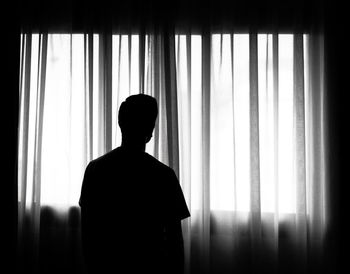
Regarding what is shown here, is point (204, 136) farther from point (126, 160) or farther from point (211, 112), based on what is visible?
point (126, 160)

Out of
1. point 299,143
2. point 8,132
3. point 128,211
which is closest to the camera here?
point 128,211

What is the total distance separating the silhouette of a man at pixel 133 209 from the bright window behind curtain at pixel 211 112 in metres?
1.12

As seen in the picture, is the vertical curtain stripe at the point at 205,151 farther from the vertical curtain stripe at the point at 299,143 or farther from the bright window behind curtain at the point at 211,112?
the vertical curtain stripe at the point at 299,143

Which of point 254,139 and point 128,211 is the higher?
point 254,139

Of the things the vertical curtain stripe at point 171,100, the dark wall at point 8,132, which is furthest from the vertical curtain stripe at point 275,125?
the dark wall at point 8,132

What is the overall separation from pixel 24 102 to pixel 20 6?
2.01 feet

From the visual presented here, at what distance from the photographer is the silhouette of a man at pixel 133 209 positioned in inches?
43.8

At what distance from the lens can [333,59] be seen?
2.22 m

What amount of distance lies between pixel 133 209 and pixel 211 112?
127 cm

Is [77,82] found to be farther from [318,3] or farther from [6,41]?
[318,3]

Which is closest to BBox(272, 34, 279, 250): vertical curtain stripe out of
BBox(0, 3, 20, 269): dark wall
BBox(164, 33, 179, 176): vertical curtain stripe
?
BBox(164, 33, 179, 176): vertical curtain stripe

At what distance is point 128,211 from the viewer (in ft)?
3.67

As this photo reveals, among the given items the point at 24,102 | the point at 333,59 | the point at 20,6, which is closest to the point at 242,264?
the point at 333,59

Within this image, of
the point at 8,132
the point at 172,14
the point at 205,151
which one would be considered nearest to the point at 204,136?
the point at 205,151
